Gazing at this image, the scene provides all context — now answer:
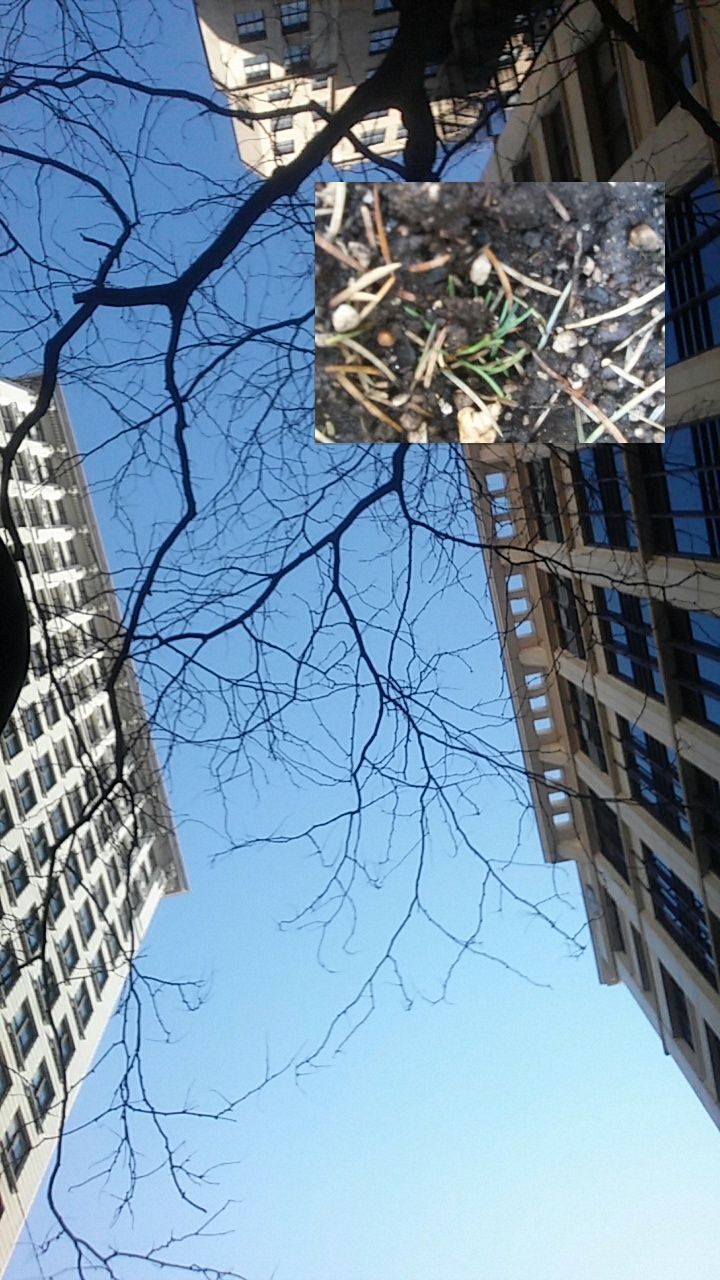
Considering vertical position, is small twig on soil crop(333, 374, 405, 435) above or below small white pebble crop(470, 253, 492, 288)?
below

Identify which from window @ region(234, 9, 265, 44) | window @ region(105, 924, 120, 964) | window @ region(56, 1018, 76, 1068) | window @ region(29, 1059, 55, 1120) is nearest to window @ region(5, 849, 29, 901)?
window @ region(105, 924, 120, 964)

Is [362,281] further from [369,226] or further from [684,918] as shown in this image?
[684,918]

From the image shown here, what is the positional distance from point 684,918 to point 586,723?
1023mm

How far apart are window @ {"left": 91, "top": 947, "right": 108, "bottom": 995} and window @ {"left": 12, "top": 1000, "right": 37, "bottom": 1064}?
27cm

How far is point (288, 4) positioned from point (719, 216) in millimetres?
1889

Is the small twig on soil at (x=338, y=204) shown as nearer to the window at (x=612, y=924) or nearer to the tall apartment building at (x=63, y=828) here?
the tall apartment building at (x=63, y=828)

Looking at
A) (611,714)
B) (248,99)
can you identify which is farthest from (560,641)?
(248,99)

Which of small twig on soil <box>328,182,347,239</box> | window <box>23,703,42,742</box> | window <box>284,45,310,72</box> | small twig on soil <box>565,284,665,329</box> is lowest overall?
window <box>23,703,42,742</box>

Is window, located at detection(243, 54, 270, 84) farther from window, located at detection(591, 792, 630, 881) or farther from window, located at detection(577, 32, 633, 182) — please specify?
window, located at detection(591, 792, 630, 881)

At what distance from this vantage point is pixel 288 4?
131 inches

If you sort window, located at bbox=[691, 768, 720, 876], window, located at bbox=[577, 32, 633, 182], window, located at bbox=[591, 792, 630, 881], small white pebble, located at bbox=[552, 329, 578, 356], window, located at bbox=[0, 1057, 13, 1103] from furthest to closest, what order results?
window, located at bbox=[691, 768, 720, 876]
window, located at bbox=[591, 792, 630, 881]
window, located at bbox=[577, 32, 633, 182]
small white pebble, located at bbox=[552, 329, 578, 356]
window, located at bbox=[0, 1057, 13, 1103]

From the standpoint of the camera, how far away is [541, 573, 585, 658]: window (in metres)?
3.46

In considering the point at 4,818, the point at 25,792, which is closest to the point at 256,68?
the point at 25,792

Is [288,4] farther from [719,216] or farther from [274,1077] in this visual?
[274,1077]
